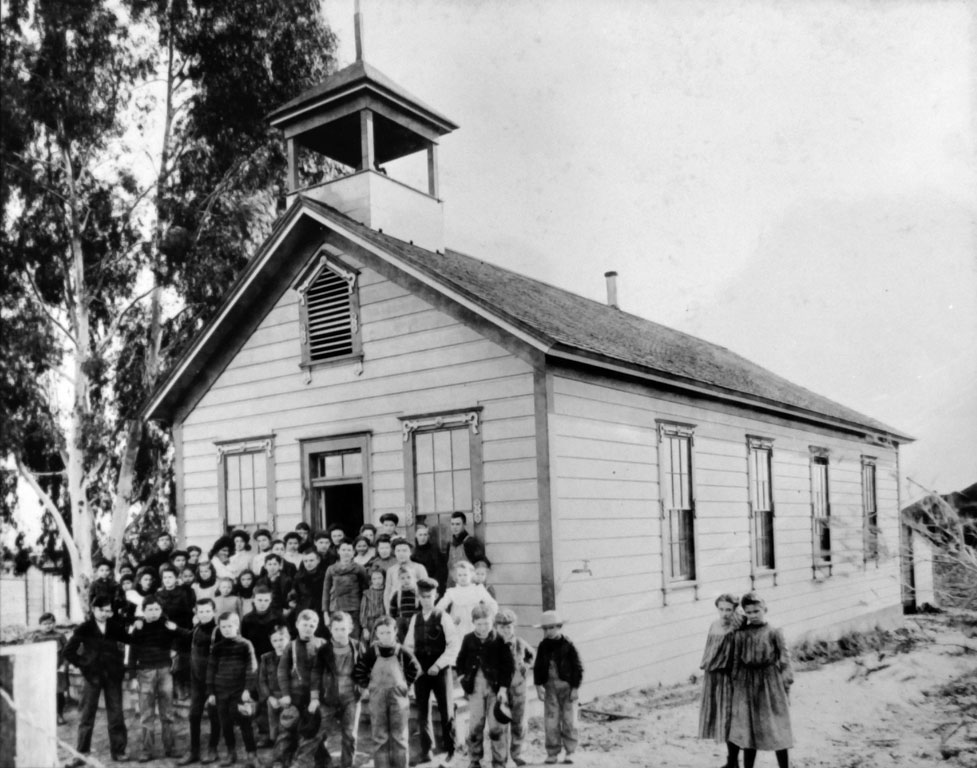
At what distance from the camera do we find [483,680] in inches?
289

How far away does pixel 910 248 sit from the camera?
9.21m

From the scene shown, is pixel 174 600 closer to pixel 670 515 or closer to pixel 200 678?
pixel 200 678

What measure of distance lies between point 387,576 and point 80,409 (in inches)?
365

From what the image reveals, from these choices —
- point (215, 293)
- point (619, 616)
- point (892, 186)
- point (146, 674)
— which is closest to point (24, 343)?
point (215, 293)

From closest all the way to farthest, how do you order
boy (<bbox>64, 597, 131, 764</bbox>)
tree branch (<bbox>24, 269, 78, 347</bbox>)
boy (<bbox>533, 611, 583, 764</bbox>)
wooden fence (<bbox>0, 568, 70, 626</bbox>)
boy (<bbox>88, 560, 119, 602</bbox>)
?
boy (<bbox>533, 611, 583, 764</bbox>), boy (<bbox>64, 597, 131, 764</bbox>), boy (<bbox>88, 560, 119, 602</bbox>), wooden fence (<bbox>0, 568, 70, 626</bbox>), tree branch (<bbox>24, 269, 78, 347</bbox>)

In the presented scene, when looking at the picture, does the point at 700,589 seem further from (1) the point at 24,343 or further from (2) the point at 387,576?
(1) the point at 24,343

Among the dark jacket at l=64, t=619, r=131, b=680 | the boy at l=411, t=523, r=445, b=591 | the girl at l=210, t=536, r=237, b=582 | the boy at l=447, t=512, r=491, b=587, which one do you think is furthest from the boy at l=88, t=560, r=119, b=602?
the boy at l=447, t=512, r=491, b=587

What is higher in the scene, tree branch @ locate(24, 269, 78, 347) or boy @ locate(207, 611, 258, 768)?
tree branch @ locate(24, 269, 78, 347)

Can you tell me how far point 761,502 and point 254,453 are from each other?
709 cm

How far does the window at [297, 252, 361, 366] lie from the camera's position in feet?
34.9

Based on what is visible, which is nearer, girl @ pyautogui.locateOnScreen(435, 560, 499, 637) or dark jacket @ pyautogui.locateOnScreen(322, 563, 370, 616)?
girl @ pyautogui.locateOnScreen(435, 560, 499, 637)

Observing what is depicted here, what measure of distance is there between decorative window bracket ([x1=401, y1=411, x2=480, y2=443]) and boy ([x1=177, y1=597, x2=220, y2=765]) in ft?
9.85

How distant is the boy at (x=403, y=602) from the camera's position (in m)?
8.18

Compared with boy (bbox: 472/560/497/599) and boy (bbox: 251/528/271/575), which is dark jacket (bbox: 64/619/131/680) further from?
boy (bbox: 472/560/497/599)
